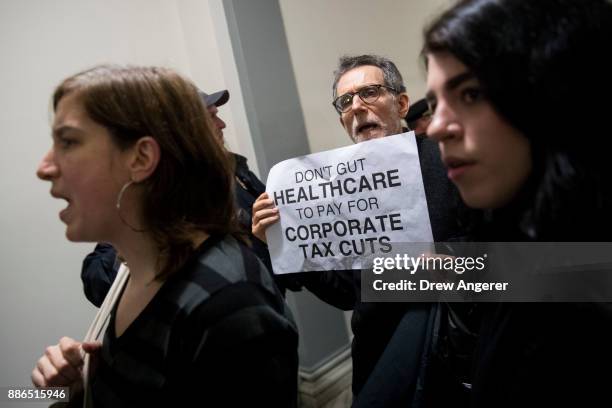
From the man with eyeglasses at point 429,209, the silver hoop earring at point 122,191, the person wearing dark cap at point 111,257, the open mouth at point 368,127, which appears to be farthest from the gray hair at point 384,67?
the silver hoop earring at point 122,191

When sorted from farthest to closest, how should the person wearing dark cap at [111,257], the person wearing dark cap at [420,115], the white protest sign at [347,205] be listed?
the person wearing dark cap at [420,115], the person wearing dark cap at [111,257], the white protest sign at [347,205]

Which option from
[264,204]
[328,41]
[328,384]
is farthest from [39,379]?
[328,41]

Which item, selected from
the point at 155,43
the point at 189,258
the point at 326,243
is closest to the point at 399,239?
the point at 326,243

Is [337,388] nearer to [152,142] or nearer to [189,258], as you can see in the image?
[189,258]

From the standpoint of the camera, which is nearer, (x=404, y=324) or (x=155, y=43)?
(x=404, y=324)

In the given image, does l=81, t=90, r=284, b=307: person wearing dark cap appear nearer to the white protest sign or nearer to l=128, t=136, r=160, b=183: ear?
the white protest sign

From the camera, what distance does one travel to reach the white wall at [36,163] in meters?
1.49

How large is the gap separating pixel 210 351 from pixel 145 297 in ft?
0.65

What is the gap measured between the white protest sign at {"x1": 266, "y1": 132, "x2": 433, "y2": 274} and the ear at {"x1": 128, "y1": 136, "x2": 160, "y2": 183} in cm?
34

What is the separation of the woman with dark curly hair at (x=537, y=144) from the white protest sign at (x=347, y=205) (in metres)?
0.29

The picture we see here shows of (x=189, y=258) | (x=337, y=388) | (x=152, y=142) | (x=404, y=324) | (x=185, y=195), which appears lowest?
(x=337, y=388)

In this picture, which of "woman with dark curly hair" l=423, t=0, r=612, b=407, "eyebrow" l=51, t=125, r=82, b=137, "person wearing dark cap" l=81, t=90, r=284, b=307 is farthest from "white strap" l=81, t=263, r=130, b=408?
"woman with dark curly hair" l=423, t=0, r=612, b=407

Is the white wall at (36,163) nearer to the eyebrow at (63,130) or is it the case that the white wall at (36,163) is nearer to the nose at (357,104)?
the nose at (357,104)

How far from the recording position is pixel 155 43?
5.90 feet
